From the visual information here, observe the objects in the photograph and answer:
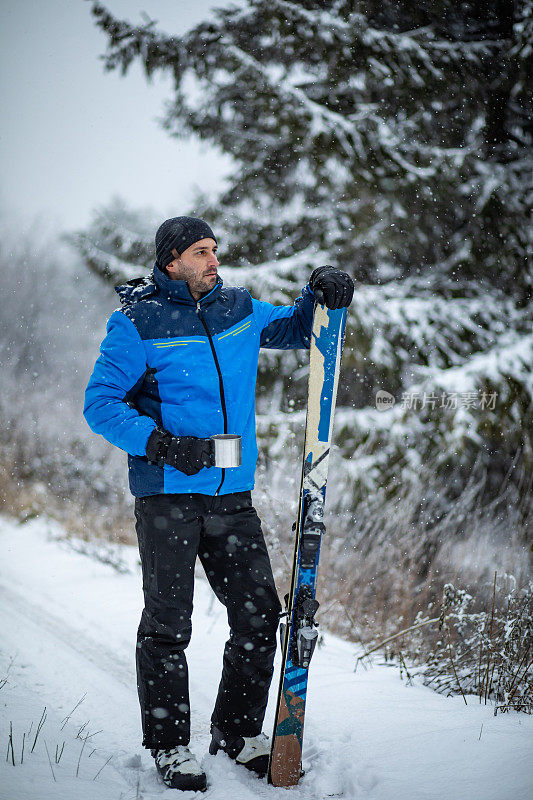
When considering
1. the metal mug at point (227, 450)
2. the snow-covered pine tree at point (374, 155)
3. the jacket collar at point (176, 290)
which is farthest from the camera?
the snow-covered pine tree at point (374, 155)

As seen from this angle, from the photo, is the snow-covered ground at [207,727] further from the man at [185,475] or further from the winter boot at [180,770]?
the man at [185,475]

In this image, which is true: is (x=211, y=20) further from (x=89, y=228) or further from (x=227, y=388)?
(x=227, y=388)

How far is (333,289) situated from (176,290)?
0.59 meters

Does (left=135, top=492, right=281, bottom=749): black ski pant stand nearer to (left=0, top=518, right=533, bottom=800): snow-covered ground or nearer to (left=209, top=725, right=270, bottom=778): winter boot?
(left=209, top=725, right=270, bottom=778): winter boot

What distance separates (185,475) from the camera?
1945mm

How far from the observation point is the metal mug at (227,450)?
1770 mm

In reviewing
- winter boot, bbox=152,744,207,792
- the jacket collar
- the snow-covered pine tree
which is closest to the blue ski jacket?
the jacket collar

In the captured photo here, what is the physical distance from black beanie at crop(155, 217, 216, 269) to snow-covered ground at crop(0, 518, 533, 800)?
5.92 ft

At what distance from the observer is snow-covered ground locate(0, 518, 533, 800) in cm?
180

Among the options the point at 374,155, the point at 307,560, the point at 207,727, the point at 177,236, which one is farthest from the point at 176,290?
the point at 374,155

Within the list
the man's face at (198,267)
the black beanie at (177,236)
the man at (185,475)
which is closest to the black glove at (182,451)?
the man at (185,475)

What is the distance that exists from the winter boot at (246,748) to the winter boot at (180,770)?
187 millimetres

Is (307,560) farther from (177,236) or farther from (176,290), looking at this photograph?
(177,236)

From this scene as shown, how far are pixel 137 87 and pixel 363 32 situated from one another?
3.29 metres
